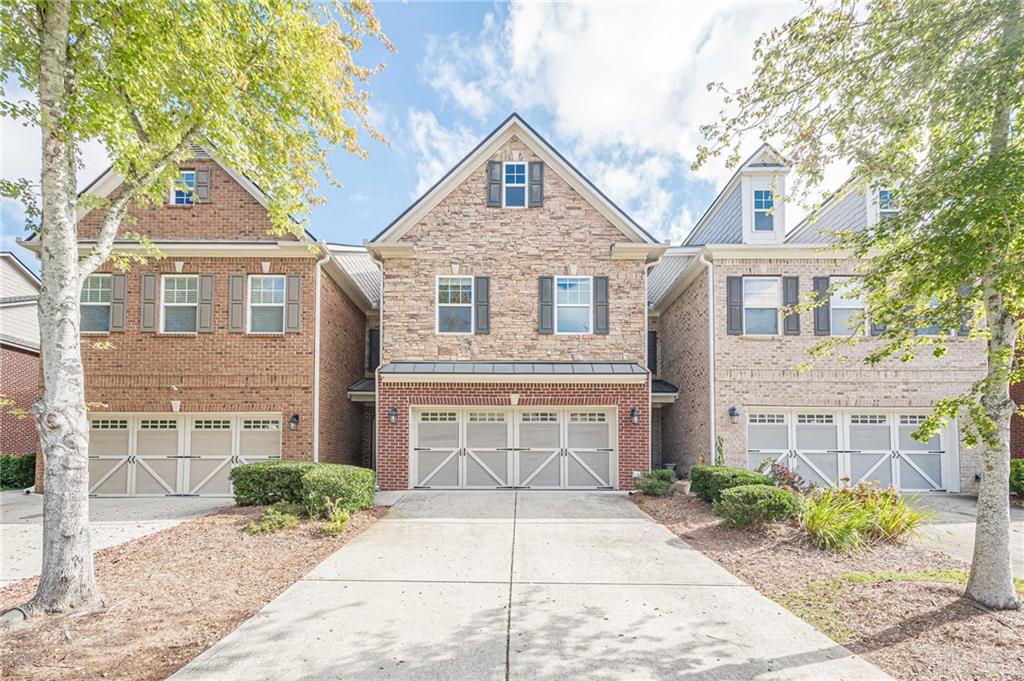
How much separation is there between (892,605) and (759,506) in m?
2.79

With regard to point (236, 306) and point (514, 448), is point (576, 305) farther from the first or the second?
point (236, 306)

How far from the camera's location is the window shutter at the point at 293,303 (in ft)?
41.2

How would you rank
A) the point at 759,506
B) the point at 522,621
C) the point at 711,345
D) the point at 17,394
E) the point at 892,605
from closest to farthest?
the point at 522,621, the point at 892,605, the point at 759,506, the point at 711,345, the point at 17,394

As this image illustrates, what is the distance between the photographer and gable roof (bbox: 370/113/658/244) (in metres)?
13.0

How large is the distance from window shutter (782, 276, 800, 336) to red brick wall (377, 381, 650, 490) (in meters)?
3.86

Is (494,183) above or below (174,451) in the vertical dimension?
above

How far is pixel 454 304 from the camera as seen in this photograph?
13062mm

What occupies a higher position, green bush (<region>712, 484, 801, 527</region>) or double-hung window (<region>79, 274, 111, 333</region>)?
double-hung window (<region>79, 274, 111, 333</region>)

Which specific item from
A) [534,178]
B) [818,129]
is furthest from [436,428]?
[818,129]

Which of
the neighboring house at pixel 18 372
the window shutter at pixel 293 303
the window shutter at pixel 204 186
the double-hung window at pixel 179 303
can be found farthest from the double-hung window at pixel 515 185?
the neighboring house at pixel 18 372

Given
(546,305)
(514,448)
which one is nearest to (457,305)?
(546,305)

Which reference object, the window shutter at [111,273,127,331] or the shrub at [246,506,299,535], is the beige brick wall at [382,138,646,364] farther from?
the window shutter at [111,273,127,331]

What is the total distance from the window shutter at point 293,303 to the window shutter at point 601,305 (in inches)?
282

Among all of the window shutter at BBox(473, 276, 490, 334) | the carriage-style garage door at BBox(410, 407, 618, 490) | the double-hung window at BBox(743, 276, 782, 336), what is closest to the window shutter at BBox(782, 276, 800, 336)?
the double-hung window at BBox(743, 276, 782, 336)
